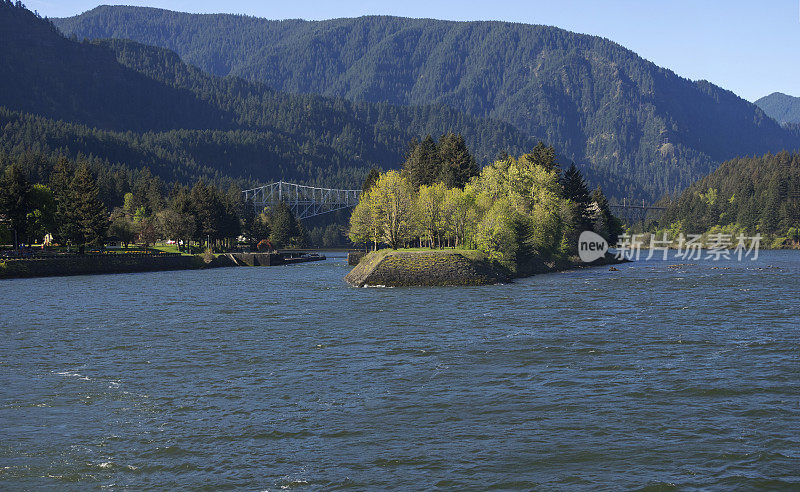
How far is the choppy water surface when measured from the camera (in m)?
23.1

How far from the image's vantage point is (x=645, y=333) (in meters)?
49.6

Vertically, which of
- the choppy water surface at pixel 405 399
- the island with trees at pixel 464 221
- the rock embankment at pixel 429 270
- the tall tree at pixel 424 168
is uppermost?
the tall tree at pixel 424 168

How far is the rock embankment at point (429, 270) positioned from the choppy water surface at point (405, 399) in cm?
2821

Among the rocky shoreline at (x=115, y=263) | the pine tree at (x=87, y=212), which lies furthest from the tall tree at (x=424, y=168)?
the pine tree at (x=87, y=212)

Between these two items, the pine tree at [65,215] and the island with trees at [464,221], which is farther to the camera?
the pine tree at [65,215]

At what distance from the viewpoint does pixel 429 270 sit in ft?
304

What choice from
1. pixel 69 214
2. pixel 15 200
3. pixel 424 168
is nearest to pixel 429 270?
pixel 424 168

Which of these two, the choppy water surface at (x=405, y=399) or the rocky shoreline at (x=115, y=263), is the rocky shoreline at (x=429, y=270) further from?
the rocky shoreline at (x=115, y=263)

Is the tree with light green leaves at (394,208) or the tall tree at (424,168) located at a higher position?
the tall tree at (424,168)

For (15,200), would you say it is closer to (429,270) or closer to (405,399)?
(429,270)

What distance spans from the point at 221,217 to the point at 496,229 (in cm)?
9615

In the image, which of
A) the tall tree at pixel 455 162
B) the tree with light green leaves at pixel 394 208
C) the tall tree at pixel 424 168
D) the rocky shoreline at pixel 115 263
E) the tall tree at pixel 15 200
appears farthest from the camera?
the tall tree at pixel 424 168

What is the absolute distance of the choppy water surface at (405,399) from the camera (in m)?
23.1

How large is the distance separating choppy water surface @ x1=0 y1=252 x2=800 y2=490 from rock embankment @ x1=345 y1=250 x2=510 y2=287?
92.6 ft
